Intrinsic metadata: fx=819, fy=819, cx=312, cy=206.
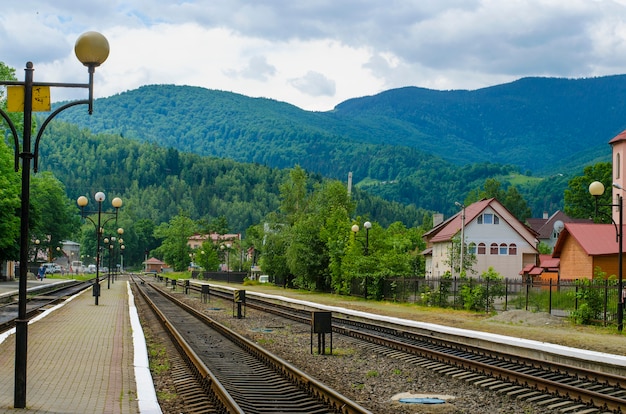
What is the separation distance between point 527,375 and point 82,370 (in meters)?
8.21

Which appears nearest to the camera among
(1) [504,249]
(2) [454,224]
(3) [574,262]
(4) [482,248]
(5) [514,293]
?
(5) [514,293]

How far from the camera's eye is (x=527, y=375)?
49.7ft

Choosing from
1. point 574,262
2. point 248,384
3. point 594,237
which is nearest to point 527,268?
point 574,262

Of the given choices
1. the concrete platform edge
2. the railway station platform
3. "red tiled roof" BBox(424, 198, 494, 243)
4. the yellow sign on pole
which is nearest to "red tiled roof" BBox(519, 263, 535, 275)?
"red tiled roof" BBox(424, 198, 494, 243)

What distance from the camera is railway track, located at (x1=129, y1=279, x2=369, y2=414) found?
12352 millimetres

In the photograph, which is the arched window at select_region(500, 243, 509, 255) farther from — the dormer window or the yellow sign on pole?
the yellow sign on pole

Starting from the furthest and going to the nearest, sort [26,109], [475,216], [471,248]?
[475,216] → [471,248] → [26,109]

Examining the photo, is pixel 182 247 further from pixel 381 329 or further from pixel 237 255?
pixel 381 329

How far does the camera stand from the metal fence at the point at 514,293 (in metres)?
30.8

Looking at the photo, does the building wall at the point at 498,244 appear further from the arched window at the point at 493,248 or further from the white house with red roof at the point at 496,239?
the arched window at the point at 493,248

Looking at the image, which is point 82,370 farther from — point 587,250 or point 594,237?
point 594,237

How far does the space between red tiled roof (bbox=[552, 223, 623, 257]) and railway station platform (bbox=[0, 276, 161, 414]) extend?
3038 cm

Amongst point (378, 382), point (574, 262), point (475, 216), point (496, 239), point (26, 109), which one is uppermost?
point (475, 216)

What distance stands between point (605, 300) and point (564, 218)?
95073 mm
